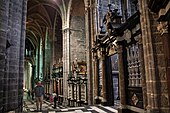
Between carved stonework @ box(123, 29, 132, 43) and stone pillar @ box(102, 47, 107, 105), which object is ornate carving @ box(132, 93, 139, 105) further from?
stone pillar @ box(102, 47, 107, 105)

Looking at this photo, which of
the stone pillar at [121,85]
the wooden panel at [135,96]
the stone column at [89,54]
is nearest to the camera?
the wooden panel at [135,96]

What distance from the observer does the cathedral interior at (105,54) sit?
14.5 ft

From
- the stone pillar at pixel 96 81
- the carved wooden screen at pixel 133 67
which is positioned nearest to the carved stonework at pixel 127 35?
the carved wooden screen at pixel 133 67

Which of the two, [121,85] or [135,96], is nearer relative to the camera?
[135,96]

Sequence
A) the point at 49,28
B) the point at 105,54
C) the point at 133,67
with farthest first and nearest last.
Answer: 1. the point at 49,28
2. the point at 105,54
3. the point at 133,67

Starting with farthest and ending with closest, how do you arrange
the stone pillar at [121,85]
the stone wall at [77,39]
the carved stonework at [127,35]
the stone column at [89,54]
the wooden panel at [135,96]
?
1. the stone wall at [77,39]
2. the stone column at [89,54]
3. the stone pillar at [121,85]
4. the carved stonework at [127,35]
5. the wooden panel at [135,96]

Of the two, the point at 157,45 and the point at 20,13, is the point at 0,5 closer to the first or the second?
the point at 20,13

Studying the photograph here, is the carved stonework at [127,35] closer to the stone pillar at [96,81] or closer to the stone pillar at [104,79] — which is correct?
the stone pillar at [104,79]

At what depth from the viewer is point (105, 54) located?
28.6 feet

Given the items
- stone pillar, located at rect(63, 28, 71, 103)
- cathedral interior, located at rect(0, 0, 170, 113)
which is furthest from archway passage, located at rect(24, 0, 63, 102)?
stone pillar, located at rect(63, 28, 71, 103)

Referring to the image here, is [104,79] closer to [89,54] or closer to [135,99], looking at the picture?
[89,54]

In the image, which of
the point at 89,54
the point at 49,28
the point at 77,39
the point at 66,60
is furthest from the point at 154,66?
the point at 49,28

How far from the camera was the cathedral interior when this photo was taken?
14.5ft

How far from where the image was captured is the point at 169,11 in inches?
143
